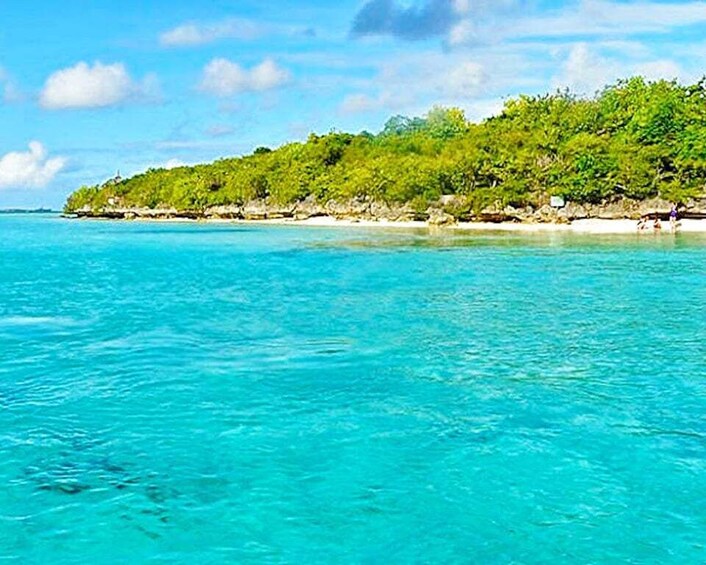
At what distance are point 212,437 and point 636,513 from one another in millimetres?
5188

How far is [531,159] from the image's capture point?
239 feet

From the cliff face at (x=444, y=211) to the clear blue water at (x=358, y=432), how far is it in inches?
1864

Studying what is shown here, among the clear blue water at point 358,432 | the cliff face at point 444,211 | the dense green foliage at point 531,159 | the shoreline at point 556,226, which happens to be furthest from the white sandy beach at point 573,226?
the clear blue water at point 358,432

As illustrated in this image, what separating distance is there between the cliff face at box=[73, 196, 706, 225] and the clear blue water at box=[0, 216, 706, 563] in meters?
47.4

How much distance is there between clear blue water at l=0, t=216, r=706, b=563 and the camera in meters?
7.43

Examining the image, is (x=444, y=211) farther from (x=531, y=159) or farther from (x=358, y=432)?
(x=358, y=432)

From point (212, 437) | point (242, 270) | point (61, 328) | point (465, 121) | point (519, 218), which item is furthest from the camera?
point (465, 121)

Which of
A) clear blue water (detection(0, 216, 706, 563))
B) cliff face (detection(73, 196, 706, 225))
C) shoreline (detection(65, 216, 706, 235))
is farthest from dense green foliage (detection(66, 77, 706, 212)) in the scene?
clear blue water (detection(0, 216, 706, 563))

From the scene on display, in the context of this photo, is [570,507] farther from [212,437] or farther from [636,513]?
[212,437]

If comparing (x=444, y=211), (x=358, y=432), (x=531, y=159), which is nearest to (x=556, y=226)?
(x=531, y=159)

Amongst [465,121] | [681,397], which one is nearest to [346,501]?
[681,397]

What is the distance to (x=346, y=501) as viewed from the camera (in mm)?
8211

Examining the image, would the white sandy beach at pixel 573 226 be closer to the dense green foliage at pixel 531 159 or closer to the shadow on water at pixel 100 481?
the dense green foliage at pixel 531 159

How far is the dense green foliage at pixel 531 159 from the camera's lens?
2584 inches
